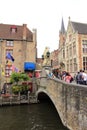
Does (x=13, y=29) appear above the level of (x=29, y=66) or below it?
above

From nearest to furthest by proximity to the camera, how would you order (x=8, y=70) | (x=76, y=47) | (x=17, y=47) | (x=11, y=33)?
(x=8, y=70)
(x=17, y=47)
(x=11, y=33)
(x=76, y=47)

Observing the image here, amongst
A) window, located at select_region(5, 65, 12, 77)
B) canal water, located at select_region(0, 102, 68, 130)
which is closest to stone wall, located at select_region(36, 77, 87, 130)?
canal water, located at select_region(0, 102, 68, 130)

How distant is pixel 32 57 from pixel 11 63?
12.2 feet

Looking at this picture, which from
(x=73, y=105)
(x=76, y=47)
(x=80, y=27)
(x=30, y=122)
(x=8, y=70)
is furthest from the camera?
(x=80, y=27)

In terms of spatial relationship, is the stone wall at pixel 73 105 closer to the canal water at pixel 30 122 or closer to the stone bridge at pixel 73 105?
the stone bridge at pixel 73 105

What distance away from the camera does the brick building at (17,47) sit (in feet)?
97.2

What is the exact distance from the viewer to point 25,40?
30672mm

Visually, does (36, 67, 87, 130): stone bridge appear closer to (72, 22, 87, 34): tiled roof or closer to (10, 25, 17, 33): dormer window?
(10, 25, 17, 33): dormer window

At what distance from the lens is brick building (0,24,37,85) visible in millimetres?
29641

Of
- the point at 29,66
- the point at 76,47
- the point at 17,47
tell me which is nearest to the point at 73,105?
the point at 29,66

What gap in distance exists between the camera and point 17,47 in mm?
30422

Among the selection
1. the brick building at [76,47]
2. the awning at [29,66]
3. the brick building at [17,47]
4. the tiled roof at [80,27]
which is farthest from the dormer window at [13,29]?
the tiled roof at [80,27]

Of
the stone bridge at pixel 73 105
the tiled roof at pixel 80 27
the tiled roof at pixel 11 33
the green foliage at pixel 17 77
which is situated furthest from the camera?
the tiled roof at pixel 80 27

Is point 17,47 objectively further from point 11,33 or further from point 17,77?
point 17,77
